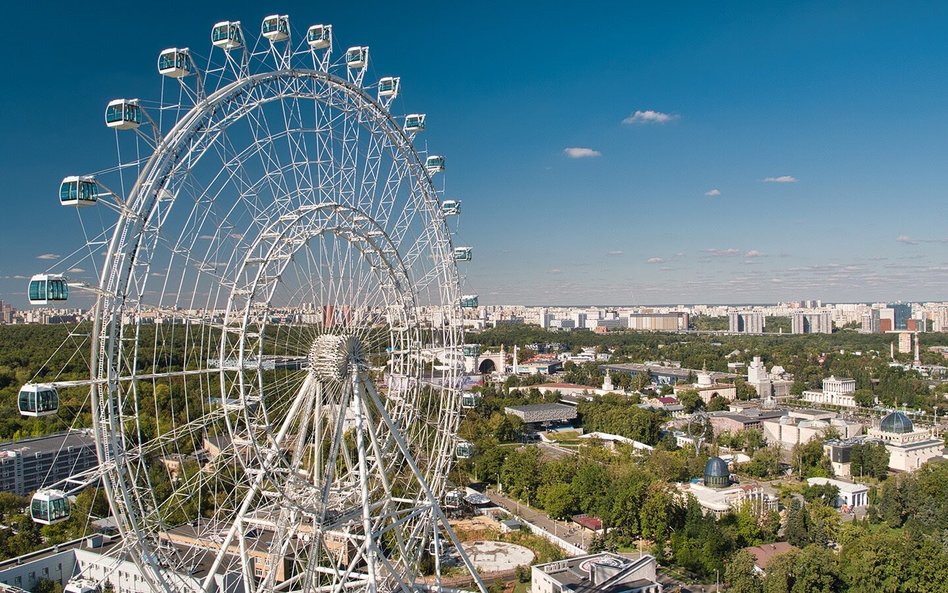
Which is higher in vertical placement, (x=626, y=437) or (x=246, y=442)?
(x=246, y=442)

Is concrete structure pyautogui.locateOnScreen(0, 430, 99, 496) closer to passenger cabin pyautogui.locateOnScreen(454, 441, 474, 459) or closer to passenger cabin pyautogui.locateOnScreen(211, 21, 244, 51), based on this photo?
passenger cabin pyautogui.locateOnScreen(454, 441, 474, 459)

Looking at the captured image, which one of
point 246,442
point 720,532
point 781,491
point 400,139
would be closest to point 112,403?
point 246,442

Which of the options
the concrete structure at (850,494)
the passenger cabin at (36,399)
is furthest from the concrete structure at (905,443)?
the passenger cabin at (36,399)

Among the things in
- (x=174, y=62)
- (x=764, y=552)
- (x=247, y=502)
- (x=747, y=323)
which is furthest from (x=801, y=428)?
(x=747, y=323)

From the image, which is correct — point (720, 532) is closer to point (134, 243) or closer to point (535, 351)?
point (134, 243)

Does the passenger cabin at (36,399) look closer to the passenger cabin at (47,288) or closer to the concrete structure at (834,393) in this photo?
the passenger cabin at (47,288)

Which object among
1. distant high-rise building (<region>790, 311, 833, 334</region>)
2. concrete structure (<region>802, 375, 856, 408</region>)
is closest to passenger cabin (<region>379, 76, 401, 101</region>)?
concrete structure (<region>802, 375, 856, 408</region>)
